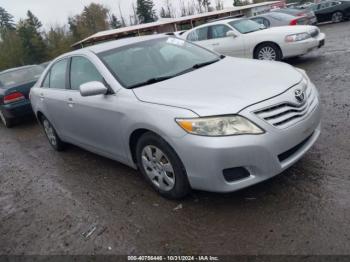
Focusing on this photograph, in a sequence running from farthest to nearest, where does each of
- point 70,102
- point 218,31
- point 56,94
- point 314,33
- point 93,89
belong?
point 218,31 < point 314,33 < point 56,94 < point 70,102 < point 93,89

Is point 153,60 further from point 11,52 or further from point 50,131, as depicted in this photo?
point 11,52

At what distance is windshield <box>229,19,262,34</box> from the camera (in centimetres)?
950

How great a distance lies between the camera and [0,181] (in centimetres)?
507

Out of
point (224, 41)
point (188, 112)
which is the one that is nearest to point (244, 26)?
point (224, 41)

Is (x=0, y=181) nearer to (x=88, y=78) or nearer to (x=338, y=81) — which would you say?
(x=88, y=78)

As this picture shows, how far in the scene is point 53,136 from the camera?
5.67 meters

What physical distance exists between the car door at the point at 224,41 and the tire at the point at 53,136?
18.6 feet

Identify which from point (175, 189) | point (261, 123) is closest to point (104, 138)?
point (175, 189)

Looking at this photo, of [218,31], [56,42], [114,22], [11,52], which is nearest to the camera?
[218,31]

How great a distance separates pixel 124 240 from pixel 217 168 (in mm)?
1059

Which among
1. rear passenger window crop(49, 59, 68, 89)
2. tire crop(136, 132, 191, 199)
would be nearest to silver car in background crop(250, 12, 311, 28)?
rear passenger window crop(49, 59, 68, 89)

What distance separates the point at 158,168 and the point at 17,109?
6.12 m

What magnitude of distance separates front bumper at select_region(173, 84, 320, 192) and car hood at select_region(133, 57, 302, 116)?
21 cm

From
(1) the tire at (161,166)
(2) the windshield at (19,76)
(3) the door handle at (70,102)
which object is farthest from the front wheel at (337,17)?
(1) the tire at (161,166)
